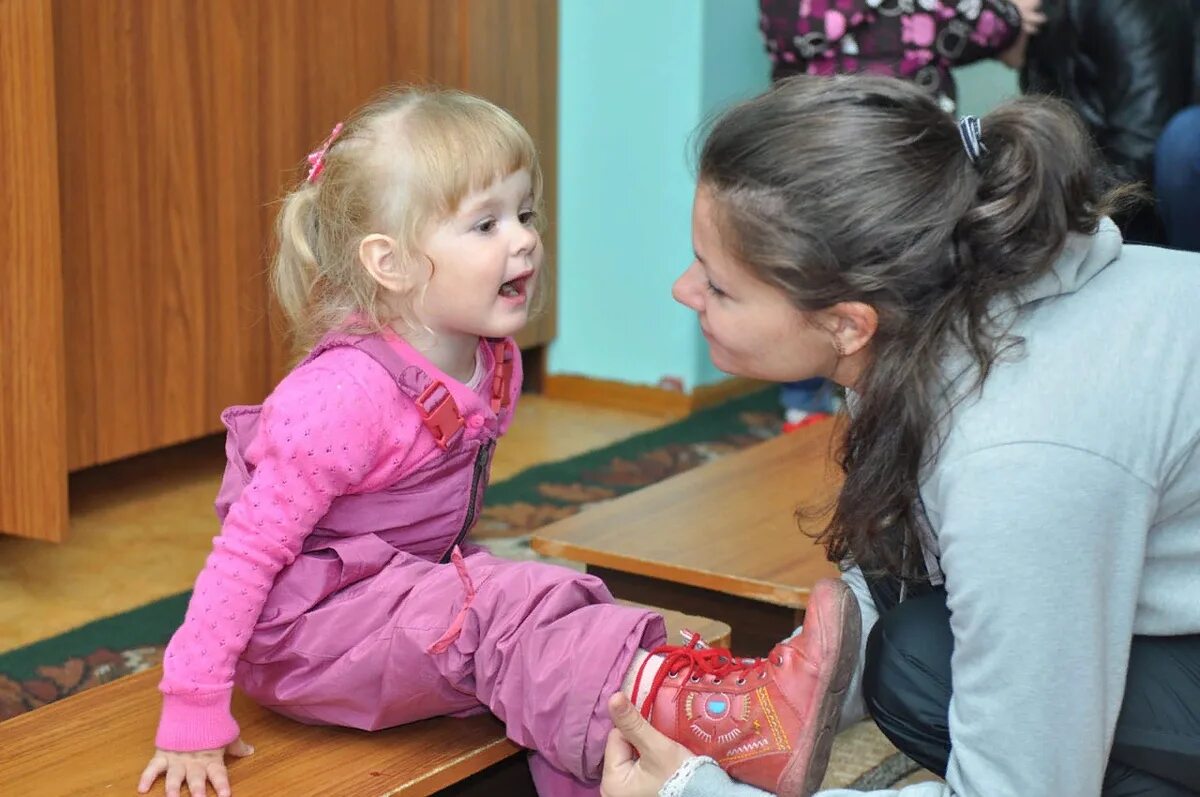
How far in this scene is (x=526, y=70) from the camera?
9.76 ft

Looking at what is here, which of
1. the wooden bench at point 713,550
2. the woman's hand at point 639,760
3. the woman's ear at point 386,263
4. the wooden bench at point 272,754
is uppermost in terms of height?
the woman's ear at point 386,263

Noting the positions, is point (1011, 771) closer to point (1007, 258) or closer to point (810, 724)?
point (810, 724)

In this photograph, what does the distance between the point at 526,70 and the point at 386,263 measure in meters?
1.69

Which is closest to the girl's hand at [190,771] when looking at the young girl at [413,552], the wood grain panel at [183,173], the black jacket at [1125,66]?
the young girl at [413,552]

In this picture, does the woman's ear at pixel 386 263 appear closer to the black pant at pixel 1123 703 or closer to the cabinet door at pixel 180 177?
the black pant at pixel 1123 703

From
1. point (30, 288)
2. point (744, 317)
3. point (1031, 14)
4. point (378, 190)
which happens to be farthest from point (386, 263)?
point (1031, 14)

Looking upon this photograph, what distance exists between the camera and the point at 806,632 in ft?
3.98

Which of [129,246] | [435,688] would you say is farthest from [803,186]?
[129,246]

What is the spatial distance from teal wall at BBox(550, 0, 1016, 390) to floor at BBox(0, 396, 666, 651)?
Answer: 0.68ft

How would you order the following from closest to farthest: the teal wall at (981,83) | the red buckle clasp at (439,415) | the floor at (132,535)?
1. the red buckle clasp at (439,415)
2. the floor at (132,535)
3. the teal wall at (981,83)

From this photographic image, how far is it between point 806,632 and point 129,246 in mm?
1410

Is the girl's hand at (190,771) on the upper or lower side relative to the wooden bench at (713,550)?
upper

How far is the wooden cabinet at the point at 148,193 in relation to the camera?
75.8 inches

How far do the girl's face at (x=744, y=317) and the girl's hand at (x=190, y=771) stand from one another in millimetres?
500
